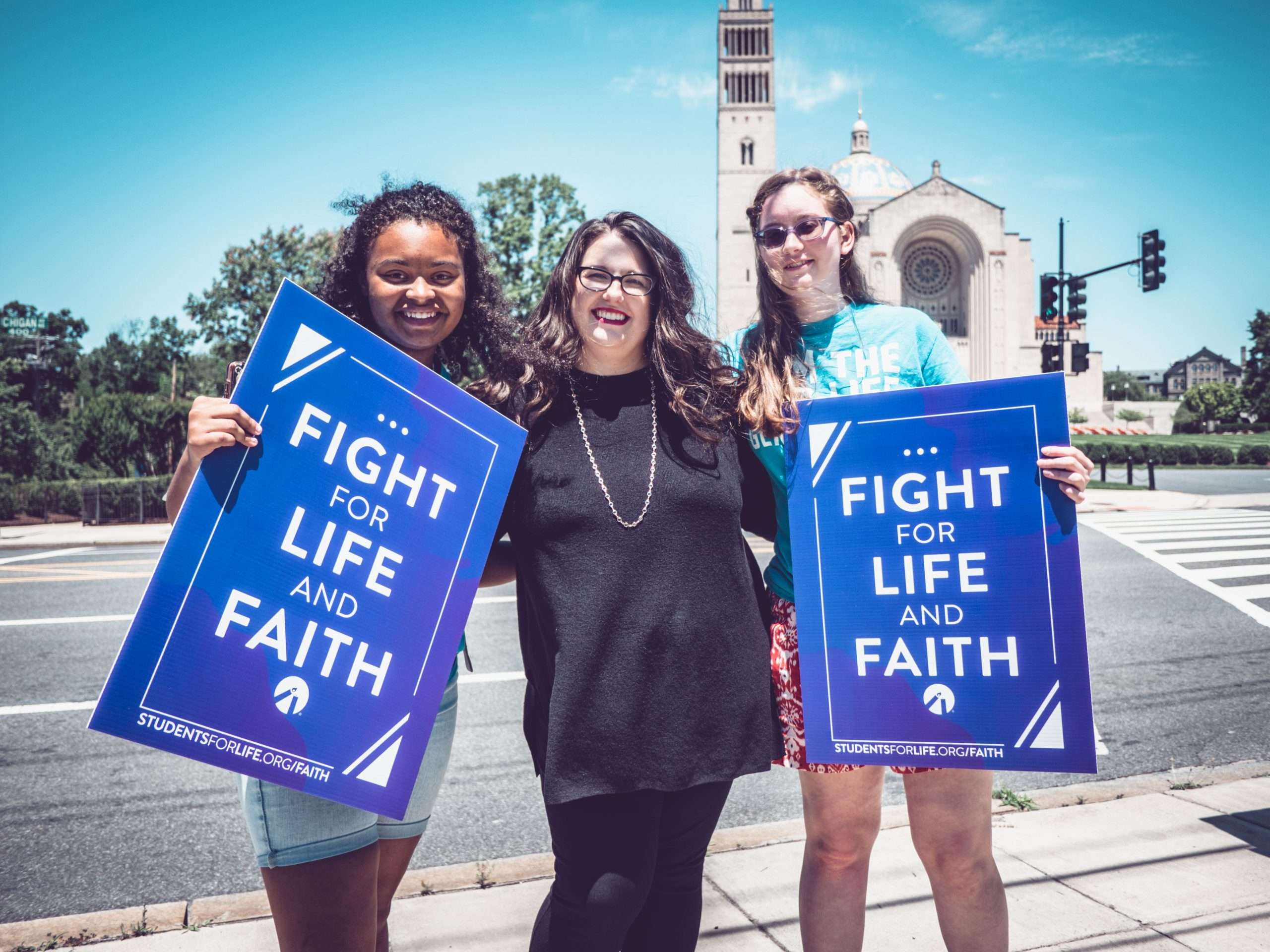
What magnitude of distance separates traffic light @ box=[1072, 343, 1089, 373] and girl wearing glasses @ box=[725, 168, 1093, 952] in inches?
734

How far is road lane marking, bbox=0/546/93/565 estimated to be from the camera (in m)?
14.4

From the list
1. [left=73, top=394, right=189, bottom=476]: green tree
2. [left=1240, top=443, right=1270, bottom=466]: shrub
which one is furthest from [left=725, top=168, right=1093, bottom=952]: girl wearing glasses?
[left=1240, top=443, right=1270, bottom=466]: shrub

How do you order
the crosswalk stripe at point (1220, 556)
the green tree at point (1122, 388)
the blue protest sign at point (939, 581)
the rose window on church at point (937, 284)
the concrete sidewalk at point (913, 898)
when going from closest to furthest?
the blue protest sign at point (939, 581) → the concrete sidewalk at point (913, 898) → the crosswalk stripe at point (1220, 556) → the rose window on church at point (937, 284) → the green tree at point (1122, 388)

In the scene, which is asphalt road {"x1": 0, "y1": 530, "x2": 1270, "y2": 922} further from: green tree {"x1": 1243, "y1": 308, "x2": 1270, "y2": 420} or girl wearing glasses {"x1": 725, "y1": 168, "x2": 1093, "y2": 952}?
green tree {"x1": 1243, "y1": 308, "x2": 1270, "y2": 420}

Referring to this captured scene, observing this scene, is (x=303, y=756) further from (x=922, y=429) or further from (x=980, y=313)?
(x=980, y=313)

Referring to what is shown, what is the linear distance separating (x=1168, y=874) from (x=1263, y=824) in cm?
76

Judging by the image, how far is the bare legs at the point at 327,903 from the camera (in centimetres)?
175

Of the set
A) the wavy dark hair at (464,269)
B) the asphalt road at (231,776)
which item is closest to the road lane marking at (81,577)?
the asphalt road at (231,776)

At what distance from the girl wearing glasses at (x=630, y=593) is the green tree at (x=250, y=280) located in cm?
2733

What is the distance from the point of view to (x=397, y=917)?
3.02 m

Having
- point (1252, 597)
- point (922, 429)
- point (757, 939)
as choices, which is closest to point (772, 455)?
point (922, 429)

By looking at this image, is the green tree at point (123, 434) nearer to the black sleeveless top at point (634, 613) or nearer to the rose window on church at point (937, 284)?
the black sleeveless top at point (634, 613)

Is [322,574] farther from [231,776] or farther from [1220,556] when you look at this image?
[1220,556]

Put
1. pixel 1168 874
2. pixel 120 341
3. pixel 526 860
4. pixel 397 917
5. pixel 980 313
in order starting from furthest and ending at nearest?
pixel 120 341
pixel 980 313
pixel 526 860
pixel 1168 874
pixel 397 917
